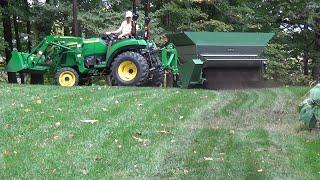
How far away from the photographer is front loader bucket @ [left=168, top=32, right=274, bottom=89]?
12.2 metres

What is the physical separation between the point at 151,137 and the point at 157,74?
20.0 feet

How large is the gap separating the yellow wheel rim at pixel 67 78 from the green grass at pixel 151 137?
234 cm

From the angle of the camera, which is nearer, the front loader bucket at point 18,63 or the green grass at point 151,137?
the green grass at point 151,137

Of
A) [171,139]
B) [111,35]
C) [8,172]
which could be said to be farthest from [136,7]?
[8,172]

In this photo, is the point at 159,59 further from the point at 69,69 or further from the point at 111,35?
the point at 69,69

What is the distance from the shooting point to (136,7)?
2161cm

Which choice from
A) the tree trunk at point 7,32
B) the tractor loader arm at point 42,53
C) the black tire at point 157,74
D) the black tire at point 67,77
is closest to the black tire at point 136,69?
the black tire at point 157,74

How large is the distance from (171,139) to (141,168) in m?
1.25

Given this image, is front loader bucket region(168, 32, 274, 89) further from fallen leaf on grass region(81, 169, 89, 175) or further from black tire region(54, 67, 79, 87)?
fallen leaf on grass region(81, 169, 89, 175)

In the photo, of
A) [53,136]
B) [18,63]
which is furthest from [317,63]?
[53,136]

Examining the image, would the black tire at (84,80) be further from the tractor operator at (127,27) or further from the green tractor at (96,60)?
the tractor operator at (127,27)

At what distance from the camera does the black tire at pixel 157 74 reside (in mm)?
12180

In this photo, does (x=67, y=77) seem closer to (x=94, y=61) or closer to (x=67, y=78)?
(x=67, y=78)

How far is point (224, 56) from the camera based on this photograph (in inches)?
480
